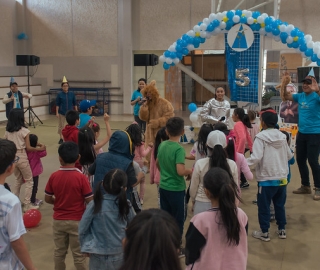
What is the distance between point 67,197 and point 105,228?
66 cm

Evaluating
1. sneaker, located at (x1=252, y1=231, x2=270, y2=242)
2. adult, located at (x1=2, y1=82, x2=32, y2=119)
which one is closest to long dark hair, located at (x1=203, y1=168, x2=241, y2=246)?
sneaker, located at (x1=252, y1=231, x2=270, y2=242)

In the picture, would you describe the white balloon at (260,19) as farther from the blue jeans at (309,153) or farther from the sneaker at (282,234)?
the sneaker at (282,234)

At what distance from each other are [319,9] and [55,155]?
8923 mm

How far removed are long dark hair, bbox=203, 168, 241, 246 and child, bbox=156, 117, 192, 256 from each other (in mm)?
1038

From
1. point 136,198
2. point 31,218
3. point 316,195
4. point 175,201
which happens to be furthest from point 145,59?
point 175,201

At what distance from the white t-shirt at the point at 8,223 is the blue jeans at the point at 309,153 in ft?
13.6

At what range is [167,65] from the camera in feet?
27.6

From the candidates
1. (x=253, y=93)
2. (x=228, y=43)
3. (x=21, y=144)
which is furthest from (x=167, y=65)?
(x=21, y=144)

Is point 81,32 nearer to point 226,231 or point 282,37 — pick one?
point 282,37

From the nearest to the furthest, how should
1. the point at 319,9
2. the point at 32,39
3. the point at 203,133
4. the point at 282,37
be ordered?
1. the point at 203,133
2. the point at 282,37
3. the point at 319,9
4. the point at 32,39

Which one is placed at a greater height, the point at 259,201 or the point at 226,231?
the point at 226,231

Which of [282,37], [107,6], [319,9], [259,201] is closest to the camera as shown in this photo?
[259,201]

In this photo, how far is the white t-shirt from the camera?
6.48ft

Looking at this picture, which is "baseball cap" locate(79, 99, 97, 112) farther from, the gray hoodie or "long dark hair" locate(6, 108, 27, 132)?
the gray hoodie
